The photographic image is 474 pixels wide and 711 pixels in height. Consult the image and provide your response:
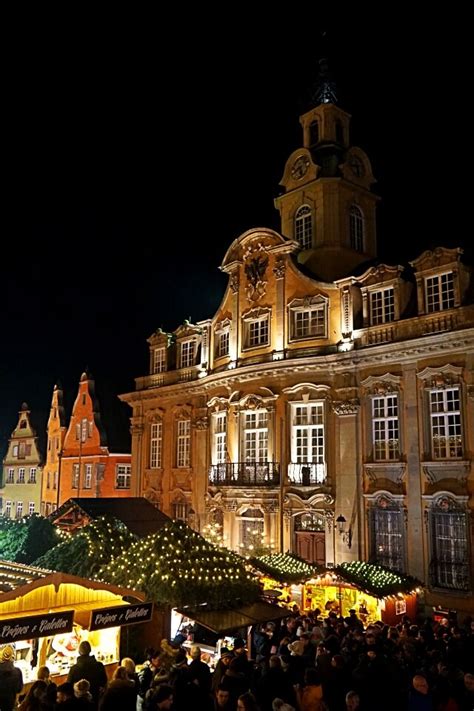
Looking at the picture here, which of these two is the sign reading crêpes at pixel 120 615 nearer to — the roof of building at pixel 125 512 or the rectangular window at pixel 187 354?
the roof of building at pixel 125 512

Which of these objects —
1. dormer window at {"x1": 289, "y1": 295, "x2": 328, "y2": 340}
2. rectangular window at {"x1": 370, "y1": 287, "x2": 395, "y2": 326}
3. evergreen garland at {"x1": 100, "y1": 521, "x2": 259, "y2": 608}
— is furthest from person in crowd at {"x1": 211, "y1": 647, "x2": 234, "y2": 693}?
dormer window at {"x1": 289, "y1": 295, "x2": 328, "y2": 340}

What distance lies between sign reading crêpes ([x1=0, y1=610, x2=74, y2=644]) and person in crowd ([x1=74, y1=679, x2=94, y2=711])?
2.18 metres

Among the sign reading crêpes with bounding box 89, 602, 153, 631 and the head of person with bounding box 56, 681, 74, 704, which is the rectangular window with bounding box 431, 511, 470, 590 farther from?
the head of person with bounding box 56, 681, 74, 704

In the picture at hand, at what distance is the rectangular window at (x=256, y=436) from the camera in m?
28.7

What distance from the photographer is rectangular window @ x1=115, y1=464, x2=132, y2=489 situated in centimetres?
4081

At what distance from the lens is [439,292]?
24188mm

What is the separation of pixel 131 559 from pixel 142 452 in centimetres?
2130

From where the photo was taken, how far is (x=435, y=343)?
23.5m

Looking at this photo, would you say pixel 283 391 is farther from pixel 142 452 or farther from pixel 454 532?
pixel 142 452

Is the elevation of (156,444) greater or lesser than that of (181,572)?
greater

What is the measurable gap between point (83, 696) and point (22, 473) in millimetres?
44131

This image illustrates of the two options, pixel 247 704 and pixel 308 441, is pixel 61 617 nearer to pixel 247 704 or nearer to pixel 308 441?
pixel 247 704

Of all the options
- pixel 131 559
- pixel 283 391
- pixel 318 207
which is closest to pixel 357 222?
pixel 318 207

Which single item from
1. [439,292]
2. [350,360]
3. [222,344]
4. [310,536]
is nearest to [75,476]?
[222,344]
